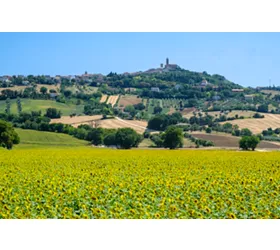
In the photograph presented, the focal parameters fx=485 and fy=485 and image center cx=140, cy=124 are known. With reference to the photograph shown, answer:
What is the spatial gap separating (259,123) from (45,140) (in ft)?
239

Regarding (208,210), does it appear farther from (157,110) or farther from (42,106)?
(157,110)

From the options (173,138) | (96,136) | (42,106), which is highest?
(42,106)

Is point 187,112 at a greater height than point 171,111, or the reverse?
point 171,111

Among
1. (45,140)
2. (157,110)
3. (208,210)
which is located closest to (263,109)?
(157,110)

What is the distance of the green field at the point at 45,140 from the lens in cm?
8371

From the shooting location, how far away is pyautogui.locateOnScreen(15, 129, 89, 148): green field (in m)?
83.7

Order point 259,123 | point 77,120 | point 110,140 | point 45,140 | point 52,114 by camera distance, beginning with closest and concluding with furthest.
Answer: point 45,140 < point 110,140 < point 77,120 < point 52,114 < point 259,123

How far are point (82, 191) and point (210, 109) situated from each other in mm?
161564

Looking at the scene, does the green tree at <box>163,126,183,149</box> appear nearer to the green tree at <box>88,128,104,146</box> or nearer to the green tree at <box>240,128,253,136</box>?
the green tree at <box>88,128,104,146</box>

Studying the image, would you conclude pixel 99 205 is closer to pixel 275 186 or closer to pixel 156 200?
pixel 156 200

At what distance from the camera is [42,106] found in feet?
504

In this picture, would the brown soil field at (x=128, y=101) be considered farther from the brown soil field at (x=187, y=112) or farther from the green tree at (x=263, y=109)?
the green tree at (x=263, y=109)

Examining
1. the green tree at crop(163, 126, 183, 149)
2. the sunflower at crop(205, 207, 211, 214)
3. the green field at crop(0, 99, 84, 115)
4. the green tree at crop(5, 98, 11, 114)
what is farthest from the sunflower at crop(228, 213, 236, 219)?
the green field at crop(0, 99, 84, 115)

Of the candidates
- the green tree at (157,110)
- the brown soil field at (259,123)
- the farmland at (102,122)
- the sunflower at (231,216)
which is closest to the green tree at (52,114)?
the farmland at (102,122)
